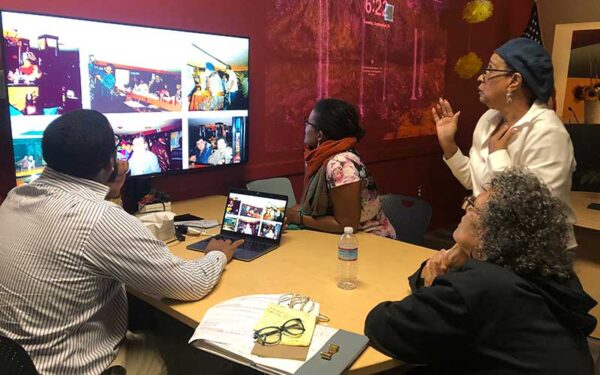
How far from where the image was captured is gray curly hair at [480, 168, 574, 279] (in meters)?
1.17

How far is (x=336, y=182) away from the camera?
229cm

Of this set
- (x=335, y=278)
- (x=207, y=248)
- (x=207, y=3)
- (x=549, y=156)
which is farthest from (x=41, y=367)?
(x=207, y=3)

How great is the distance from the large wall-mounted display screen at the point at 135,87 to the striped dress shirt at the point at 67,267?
0.65 m

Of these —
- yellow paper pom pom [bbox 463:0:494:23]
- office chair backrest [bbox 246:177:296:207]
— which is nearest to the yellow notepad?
office chair backrest [bbox 246:177:296:207]

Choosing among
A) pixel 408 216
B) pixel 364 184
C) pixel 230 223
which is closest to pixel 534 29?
pixel 408 216

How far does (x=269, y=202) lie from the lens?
7.01ft

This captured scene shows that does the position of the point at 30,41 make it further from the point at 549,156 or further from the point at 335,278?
the point at 549,156

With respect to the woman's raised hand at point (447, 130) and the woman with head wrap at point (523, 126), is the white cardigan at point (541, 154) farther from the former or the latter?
the woman's raised hand at point (447, 130)

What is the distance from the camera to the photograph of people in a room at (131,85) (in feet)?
7.11

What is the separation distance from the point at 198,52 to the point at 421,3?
2.45m

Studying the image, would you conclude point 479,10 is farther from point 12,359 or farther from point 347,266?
point 12,359

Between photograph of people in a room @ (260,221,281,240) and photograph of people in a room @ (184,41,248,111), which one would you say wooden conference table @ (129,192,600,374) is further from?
photograph of people in a room @ (184,41,248,111)

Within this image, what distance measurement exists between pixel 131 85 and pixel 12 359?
1.45 m

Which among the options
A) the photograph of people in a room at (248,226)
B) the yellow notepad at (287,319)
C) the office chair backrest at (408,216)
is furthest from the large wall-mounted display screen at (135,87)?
the yellow notepad at (287,319)
